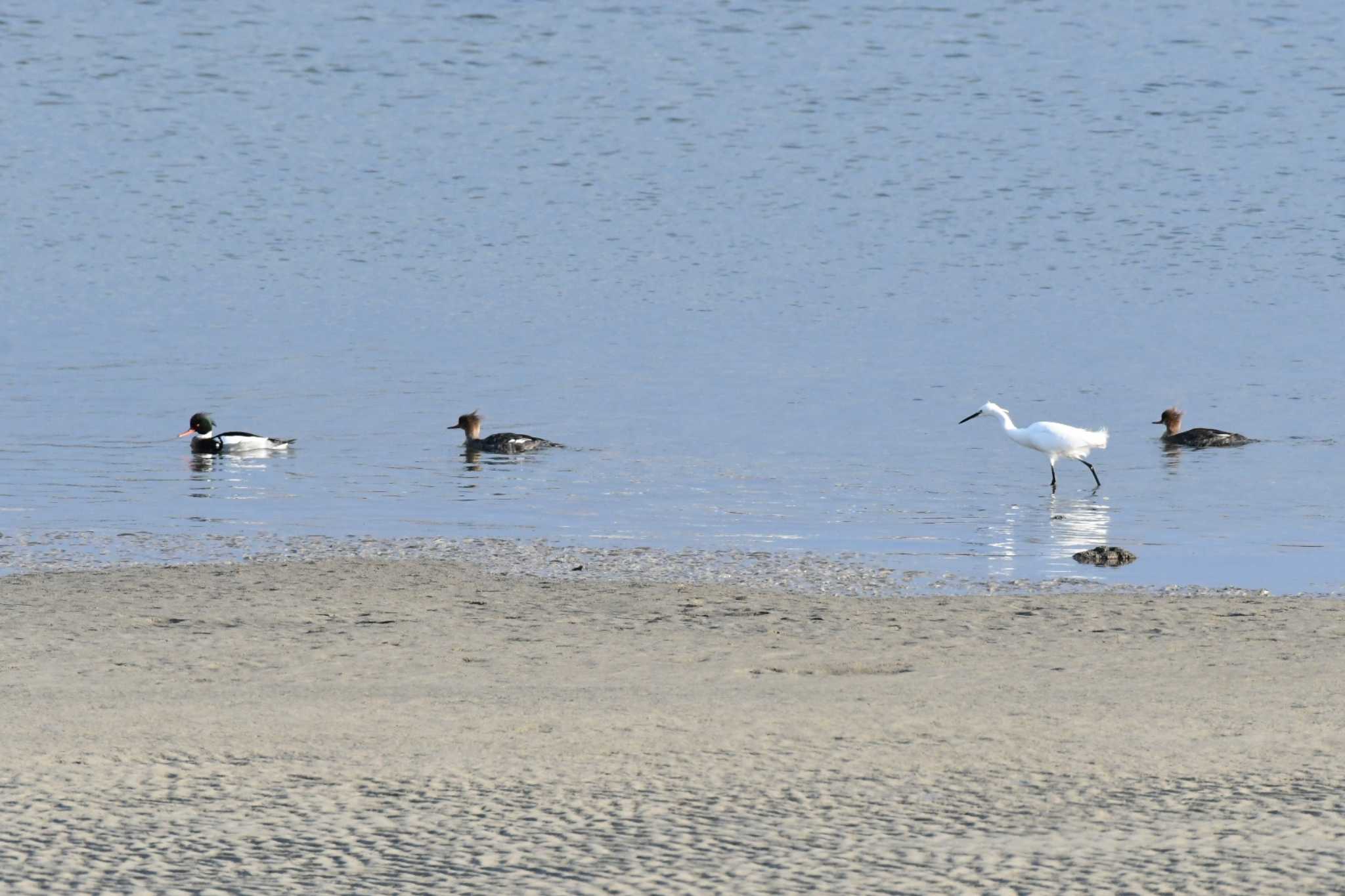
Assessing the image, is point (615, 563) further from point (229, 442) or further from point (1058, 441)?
point (229, 442)

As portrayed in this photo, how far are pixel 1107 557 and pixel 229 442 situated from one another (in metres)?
8.67

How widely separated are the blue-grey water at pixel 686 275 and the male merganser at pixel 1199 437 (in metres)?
0.24

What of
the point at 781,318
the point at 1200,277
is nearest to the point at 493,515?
the point at 781,318

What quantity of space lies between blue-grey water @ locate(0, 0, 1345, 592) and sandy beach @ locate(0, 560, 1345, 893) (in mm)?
2348

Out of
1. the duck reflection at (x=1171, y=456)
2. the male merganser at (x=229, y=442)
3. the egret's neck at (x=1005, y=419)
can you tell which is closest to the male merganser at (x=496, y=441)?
the male merganser at (x=229, y=442)

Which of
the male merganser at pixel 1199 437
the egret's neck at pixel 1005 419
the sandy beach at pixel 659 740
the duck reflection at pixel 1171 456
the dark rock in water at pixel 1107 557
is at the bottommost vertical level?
the sandy beach at pixel 659 740

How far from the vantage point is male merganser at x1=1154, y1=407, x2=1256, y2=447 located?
61.3ft

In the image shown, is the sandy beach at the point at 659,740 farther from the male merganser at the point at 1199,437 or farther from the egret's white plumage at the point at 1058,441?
the male merganser at the point at 1199,437

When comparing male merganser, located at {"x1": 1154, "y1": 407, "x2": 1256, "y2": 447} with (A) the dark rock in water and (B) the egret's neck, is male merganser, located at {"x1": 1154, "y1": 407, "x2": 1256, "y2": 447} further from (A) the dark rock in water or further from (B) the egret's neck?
(A) the dark rock in water

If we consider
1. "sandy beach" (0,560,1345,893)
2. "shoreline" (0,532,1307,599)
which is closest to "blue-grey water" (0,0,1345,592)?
"shoreline" (0,532,1307,599)

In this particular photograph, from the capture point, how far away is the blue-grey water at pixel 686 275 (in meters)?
15.7

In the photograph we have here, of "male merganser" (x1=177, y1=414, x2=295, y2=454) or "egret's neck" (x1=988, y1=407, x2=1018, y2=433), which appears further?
"male merganser" (x1=177, y1=414, x2=295, y2=454)

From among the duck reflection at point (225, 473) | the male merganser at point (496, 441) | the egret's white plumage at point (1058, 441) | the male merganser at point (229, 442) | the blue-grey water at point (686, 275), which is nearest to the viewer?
the blue-grey water at point (686, 275)

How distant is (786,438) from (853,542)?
550cm
